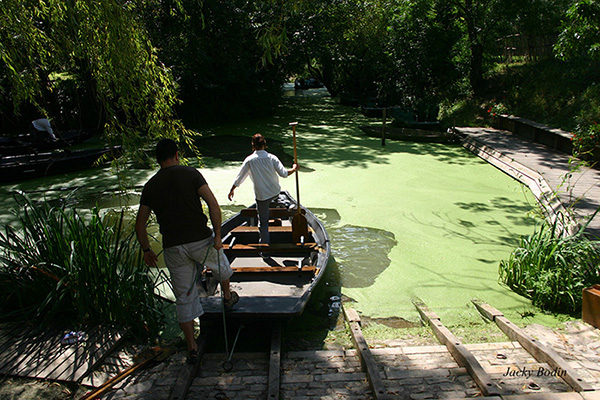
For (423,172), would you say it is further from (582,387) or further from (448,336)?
(582,387)

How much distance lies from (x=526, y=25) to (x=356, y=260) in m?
12.8

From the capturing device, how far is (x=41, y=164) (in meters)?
9.67

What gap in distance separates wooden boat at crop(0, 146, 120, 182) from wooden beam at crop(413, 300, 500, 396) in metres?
7.27

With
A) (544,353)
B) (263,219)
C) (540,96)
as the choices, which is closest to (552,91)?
(540,96)

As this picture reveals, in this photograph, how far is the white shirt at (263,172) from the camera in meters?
4.97

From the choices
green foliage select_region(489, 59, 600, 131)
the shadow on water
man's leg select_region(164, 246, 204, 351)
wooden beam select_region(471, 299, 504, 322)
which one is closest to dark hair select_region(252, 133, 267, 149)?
man's leg select_region(164, 246, 204, 351)

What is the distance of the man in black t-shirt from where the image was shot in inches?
124

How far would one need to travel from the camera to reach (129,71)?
4.35m

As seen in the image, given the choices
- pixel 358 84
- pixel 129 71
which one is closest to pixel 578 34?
pixel 129 71

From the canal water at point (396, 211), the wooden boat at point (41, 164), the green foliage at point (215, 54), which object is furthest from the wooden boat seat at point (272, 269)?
the green foliage at point (215, 54)

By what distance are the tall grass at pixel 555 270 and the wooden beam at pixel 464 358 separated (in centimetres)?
129

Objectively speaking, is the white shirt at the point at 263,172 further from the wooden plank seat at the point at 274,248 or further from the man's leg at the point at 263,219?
the wooden plank seat at the point at 274,248

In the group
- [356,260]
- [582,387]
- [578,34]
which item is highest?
[578,34]

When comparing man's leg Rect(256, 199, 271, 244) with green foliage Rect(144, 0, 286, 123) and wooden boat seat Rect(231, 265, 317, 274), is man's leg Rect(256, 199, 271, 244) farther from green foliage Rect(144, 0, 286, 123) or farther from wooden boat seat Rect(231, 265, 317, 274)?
green foliage Rect(144, 0, 286, 123)
